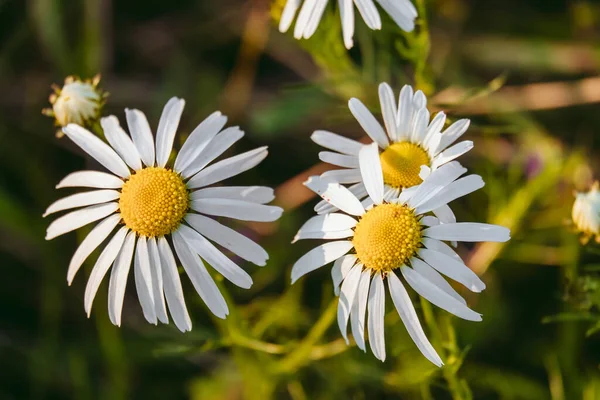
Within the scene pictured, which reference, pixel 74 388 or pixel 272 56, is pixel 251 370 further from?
pixel 272 56

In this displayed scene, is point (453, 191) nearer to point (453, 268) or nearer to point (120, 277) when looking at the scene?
point (453, 268)

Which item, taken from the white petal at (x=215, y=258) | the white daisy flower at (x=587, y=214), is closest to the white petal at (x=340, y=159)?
the white petal at (x=215, y=258)

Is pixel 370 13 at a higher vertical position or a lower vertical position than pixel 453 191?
higher

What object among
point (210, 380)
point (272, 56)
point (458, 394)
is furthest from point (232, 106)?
point (458, 394)

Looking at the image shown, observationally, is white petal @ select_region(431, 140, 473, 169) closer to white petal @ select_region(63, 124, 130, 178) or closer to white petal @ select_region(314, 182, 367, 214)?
white petal @ select_region(314, 182, 367, 214)

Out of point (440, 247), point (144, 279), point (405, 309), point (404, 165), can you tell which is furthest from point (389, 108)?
point (144, 279)

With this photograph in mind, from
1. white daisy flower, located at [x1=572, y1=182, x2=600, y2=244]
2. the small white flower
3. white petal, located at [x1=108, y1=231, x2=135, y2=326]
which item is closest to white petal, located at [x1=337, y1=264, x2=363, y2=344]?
white petal, located at [x1=108, y1=231, x2=135, y2=326]

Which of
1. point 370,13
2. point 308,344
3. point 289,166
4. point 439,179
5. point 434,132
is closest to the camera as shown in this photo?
point 439,179
